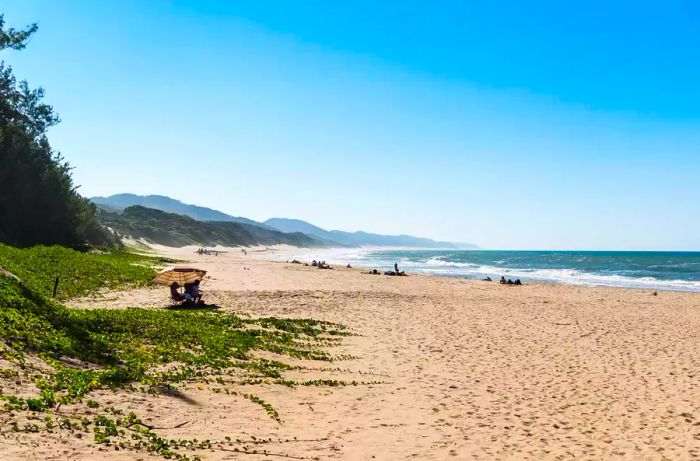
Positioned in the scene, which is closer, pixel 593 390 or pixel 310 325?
pixel 593 390

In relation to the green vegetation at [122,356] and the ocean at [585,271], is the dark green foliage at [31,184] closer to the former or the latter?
the green vegetation at [122,356]

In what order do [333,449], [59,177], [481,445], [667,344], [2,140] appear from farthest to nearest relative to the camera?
[59,177] → [2,140] → [667,344] → [481,445] → [333,449]

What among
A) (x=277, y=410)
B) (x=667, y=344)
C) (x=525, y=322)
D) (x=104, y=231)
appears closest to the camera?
(x=277, y=410)

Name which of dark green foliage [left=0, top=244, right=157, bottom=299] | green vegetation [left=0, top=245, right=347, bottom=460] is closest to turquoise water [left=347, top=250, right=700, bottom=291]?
dark green foliage [left=0, top=244, right=157, bottom=299]

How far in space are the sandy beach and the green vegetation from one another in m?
0.47

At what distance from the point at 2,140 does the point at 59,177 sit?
825 cm

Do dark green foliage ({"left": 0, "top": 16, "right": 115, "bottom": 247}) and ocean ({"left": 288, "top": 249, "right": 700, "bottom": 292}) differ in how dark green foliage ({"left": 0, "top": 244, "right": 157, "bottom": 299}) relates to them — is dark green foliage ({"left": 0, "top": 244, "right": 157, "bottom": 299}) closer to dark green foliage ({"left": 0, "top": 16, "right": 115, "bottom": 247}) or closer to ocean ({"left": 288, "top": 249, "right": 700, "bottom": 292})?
dark green foliage ({"left": 0, "top": 16, "right": 115, "bottom": 247})

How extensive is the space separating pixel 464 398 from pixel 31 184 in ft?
158

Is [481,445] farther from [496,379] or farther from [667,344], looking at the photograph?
[667,344]

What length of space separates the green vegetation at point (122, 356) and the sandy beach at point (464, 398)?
47 centimetres

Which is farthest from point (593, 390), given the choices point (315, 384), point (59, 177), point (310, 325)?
point (59, 177)

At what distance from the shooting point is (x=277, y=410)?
1034 cm

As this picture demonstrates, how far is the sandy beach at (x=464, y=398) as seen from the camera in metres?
8.79

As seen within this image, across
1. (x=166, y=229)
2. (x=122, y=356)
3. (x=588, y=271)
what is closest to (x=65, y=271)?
(x=122, y=356)
